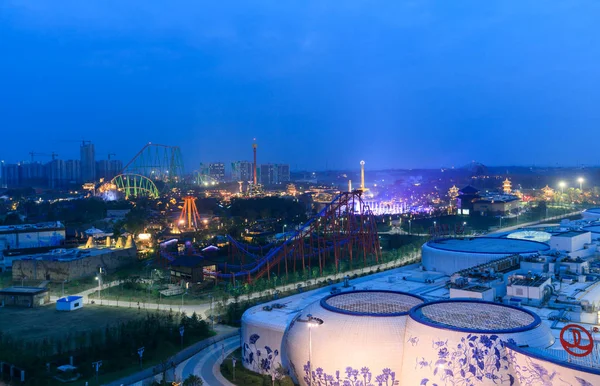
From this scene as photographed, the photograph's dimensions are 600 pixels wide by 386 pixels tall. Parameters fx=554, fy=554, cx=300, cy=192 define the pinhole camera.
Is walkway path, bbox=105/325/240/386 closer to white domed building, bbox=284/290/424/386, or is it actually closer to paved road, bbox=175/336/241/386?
paved road, bbox=175/336/241/386

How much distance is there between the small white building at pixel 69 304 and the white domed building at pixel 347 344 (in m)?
11.9

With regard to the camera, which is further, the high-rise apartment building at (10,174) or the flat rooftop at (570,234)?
the high-rise apartment building at (10,174)

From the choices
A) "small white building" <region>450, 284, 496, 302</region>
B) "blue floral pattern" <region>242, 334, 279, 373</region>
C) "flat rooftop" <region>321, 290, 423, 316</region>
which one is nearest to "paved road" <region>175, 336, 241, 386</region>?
"blue floral pattern" <region>242, 334, 279, 373</region>

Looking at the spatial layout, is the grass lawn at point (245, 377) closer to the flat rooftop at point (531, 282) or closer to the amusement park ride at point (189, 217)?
the flat rooftop at point (531, 282)

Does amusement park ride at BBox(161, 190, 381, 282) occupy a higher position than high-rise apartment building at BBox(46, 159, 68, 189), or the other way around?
high-rise apartment building at BBox(46, 159, 68, 189)

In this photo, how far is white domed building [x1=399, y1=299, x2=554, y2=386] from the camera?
38.1 ft

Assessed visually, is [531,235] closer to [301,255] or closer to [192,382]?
[301,255]

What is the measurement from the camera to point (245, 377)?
15359 millimetres

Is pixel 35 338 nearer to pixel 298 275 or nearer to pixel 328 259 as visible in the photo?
pixel 298 275

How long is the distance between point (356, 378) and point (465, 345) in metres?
2.79

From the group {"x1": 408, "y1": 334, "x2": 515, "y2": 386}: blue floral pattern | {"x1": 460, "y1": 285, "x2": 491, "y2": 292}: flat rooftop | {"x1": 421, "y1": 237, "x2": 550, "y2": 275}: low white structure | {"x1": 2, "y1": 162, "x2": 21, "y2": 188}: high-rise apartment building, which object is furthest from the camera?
{"x1": 2, "y1": 162, "x2": 21, "y2": 188}: high-rise apartment building

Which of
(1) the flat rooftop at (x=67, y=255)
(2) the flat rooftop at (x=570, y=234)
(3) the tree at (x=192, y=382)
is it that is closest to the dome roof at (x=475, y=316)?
(3) the tree at (x=192, y=382)

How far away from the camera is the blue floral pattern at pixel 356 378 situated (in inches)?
508

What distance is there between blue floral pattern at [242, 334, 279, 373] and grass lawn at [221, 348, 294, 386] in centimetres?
21
